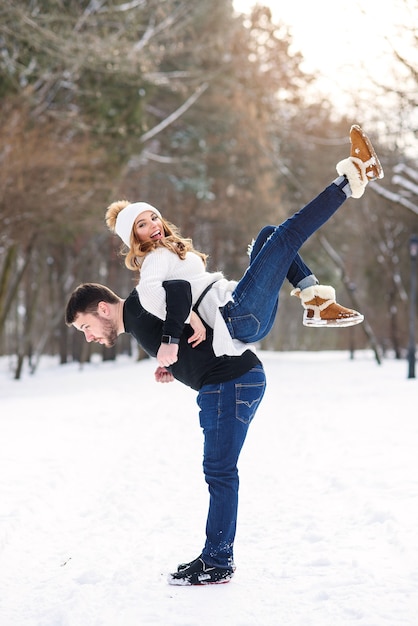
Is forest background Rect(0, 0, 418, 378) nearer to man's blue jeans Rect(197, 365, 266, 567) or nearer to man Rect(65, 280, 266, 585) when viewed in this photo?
man Rect(65, 280, 266, 585)

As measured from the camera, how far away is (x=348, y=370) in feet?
71.1

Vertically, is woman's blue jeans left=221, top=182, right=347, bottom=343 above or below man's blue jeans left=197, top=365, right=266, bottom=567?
above

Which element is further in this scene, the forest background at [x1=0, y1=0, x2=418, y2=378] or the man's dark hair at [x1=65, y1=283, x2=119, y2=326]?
the forest background at [x1=0, y1=0, x2=418, y2=378]

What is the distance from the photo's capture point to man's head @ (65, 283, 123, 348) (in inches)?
151

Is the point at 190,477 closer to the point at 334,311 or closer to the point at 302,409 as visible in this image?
the point at 334,311

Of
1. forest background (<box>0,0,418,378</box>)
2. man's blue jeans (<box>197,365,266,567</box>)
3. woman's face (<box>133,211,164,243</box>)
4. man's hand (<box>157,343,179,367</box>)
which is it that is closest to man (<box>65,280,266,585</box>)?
man's blue jeans (<box>197,365,266,567</box>)

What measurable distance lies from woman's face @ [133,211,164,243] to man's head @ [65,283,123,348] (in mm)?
359

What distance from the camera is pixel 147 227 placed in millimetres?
3777

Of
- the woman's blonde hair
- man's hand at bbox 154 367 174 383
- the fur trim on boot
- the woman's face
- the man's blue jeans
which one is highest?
the fur trim on boot

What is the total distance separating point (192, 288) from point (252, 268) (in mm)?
358

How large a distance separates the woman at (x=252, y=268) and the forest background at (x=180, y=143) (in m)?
7.11

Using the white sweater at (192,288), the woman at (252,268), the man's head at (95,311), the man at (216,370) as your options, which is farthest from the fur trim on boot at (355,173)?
the man's head at (95,311)

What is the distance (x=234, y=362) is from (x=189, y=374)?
27 centimetres

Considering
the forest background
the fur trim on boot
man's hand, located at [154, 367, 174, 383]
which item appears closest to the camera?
the fur trim on boot
